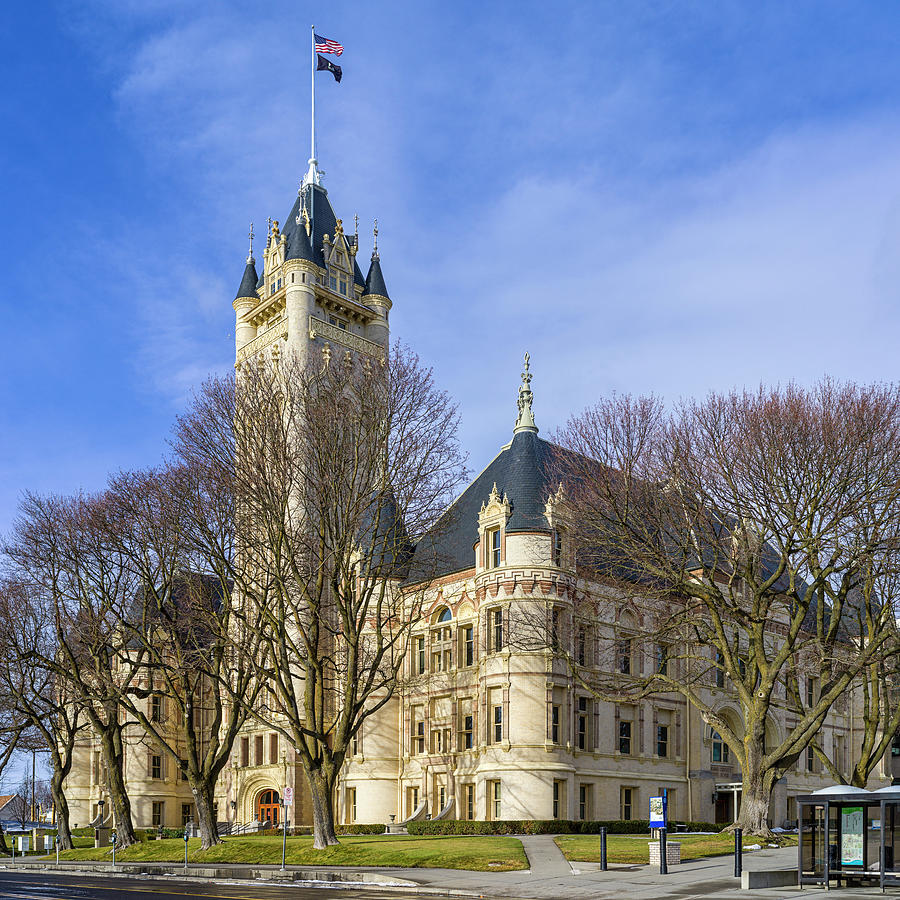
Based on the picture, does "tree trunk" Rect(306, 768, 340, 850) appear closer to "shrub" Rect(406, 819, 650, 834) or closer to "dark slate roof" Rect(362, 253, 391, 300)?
"shrub" Rect(406, 819, 650, 834)

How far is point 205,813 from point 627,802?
2251 cm

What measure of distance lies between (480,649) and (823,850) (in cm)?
2904

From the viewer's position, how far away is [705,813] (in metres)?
56.7

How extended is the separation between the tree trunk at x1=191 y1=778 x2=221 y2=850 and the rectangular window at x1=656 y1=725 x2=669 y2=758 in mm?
25015

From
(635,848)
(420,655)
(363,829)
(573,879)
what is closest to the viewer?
(573,879)

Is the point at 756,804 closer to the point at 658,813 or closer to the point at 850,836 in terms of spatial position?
the point at 658,813

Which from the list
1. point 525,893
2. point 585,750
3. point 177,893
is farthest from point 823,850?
point 585,750

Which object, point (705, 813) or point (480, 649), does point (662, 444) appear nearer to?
point (480, 649)

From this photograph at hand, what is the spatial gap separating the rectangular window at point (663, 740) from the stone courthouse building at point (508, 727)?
8 cm

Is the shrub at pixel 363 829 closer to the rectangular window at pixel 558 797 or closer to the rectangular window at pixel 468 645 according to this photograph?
the rectangular window at pixel 468 645

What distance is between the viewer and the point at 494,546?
51812 millimetres

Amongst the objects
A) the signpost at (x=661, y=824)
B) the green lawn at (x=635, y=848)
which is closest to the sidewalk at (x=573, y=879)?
the signpost at (x=661, y=824)

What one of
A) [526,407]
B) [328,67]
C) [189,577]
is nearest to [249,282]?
[328,67]

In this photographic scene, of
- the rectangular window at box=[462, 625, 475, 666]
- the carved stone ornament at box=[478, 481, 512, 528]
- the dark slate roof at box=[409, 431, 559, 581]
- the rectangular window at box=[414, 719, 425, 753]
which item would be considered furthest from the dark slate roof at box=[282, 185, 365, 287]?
the rectangular window at box=[414, 719, 425, 753]
